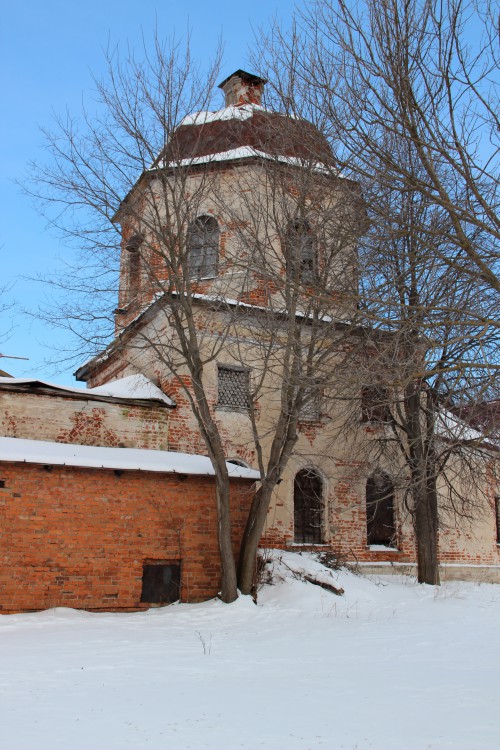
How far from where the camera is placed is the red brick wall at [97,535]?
10484 mm

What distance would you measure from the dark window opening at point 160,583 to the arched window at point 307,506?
4385mm

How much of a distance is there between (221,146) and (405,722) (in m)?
→ 14.2

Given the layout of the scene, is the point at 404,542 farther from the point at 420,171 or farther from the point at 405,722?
the point at 405,722

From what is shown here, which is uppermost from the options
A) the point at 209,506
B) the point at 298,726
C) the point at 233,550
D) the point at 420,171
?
the point at 420,171

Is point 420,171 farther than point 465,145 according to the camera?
Yes

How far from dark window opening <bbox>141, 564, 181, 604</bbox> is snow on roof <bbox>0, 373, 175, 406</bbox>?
12.2ft

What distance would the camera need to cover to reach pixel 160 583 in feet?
37.8

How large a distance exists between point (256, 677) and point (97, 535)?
16.6 ft

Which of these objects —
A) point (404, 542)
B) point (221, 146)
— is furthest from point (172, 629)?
point (221, 146)

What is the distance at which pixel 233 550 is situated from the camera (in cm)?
1230

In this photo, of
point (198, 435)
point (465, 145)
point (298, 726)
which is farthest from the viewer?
point (198, 435)

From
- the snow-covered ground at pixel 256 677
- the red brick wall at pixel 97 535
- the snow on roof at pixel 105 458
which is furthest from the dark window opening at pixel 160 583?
the snow on roof at pixel 105 458

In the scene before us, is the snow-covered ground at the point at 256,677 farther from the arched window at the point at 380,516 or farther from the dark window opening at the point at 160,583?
the arched window at the point at 380,516

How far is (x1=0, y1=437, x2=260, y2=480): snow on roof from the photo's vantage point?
10.8m
